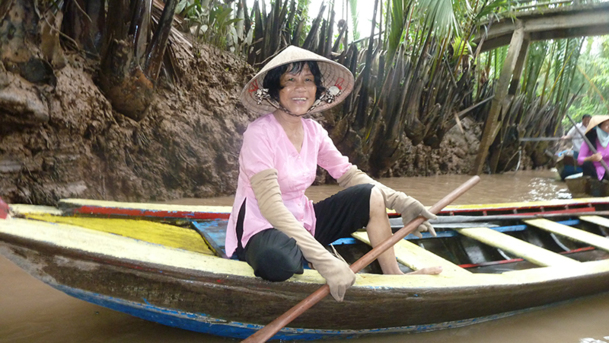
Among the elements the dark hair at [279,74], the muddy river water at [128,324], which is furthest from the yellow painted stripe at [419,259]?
the dark hair at [279,74]

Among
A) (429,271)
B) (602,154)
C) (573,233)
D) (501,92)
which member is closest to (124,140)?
(429,271)

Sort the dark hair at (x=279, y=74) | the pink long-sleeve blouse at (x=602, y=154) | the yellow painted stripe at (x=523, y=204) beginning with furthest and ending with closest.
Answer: the pink long-sleeve blouse at (x=602, y=154) → the yellow painted stripe at (x=523, y=204) → the dark hair at (x=279, y=74)

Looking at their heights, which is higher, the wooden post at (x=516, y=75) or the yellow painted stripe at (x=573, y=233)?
the wooden post at (x=516, y=75)

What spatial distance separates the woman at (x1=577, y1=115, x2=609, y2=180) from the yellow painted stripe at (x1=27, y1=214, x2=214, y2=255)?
4393mm

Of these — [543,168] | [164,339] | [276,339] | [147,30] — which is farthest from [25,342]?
[543,168]

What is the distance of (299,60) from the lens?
1608 millimetres

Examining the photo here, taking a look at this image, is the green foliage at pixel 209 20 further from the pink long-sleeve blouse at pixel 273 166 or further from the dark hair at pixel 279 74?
the pink long-sleeve blouse at pixel 273 166

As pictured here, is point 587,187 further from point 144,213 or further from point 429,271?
point 144,213

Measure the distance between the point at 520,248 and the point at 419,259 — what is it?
0.65 m

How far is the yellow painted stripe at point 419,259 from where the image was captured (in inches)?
71.3

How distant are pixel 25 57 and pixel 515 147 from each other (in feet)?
29.1

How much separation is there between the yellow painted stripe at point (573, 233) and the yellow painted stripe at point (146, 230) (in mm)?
2125

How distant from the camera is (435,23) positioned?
17.0ft

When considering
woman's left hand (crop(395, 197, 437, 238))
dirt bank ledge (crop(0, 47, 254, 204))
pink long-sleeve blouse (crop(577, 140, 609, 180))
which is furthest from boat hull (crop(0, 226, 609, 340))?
pink long-sleeve blouse (crop(577, 140, 609, 180))
